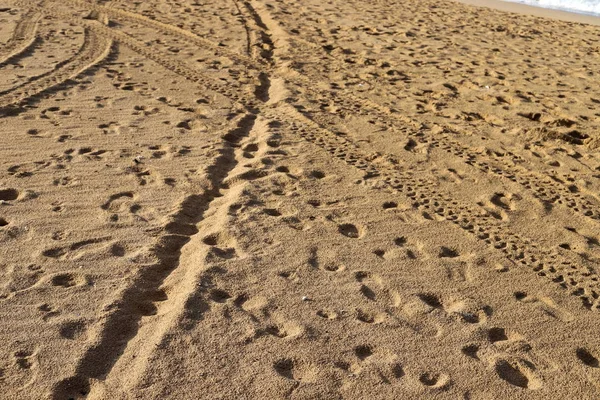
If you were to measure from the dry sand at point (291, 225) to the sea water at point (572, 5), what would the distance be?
8316 mm

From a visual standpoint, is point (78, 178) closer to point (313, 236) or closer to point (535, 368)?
point (313, 236)

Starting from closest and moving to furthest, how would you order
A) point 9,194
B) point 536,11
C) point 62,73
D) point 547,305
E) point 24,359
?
1. point 24,359
2. point 547,305
3. point 9,194
4. point 62,73
5. point 536,11

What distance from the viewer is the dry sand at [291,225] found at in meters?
3.66

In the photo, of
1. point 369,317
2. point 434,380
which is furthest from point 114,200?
point 434,380

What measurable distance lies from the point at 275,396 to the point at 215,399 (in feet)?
1.00

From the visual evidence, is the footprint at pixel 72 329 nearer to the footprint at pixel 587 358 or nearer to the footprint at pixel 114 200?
the footprint at pixel 114 200

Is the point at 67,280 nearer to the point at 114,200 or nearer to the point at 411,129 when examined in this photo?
the point at 114,200

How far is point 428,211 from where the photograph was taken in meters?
5.36

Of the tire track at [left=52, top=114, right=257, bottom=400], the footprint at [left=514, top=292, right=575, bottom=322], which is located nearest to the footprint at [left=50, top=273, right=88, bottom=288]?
the tire track at [left=52, top=114, right=257, bottom=400]

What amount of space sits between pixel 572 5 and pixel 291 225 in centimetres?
1527

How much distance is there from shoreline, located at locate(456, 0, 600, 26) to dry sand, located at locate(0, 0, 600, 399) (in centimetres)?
600

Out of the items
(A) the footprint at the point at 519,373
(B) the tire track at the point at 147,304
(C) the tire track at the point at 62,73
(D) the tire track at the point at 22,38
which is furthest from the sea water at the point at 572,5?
(A) the footprint at the point at 519,373

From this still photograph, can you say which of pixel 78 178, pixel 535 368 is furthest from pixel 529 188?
pixel 78 178

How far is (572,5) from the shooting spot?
17.4 m
